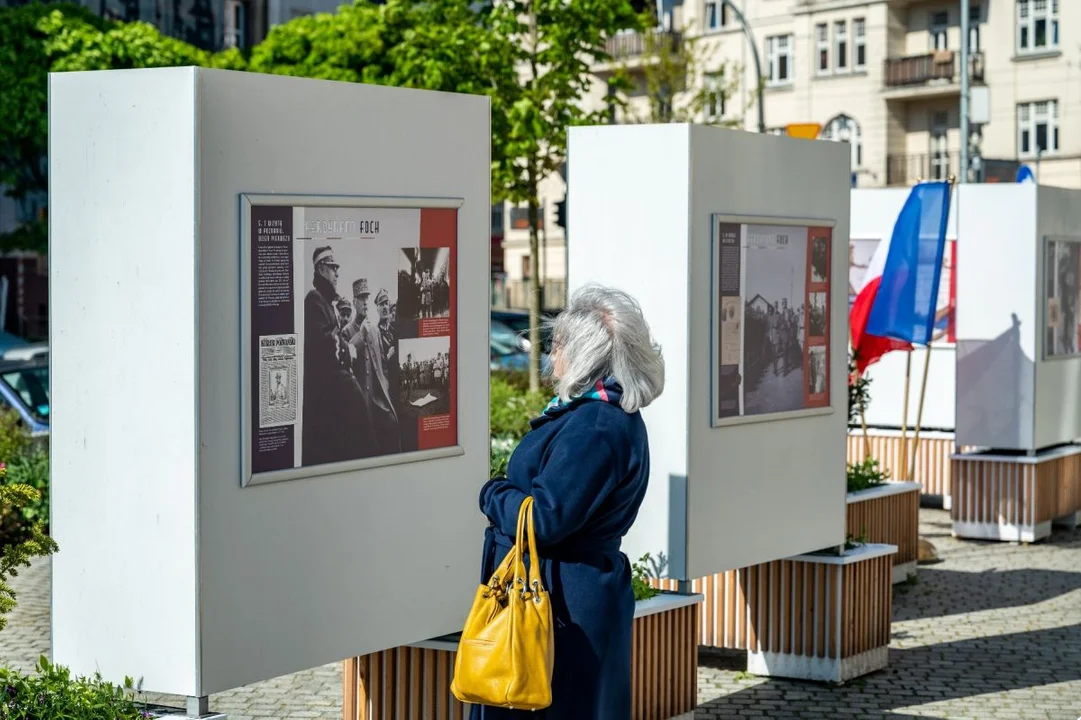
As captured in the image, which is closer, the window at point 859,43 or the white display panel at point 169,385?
the white display panel at point 169,385

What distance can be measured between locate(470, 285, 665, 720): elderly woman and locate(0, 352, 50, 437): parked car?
1074 centimetres

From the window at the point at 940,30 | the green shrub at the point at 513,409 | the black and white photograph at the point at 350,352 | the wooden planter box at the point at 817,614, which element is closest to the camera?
the black and white photograph at the point at 350,352

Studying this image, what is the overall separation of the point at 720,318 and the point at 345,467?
263 centimetres

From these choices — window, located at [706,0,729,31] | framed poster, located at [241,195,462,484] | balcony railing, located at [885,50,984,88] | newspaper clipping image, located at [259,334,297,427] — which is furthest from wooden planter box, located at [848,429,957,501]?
window, located at [706,0,729,31]

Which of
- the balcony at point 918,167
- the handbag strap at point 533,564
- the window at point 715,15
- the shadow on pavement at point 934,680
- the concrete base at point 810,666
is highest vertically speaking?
the window at point 715,15

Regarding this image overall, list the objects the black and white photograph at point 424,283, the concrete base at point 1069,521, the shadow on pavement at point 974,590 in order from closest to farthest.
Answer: the black and white photograph at point 424,283 < the shadow on pavement at point 974,590 < the concrete base at point 1069,521

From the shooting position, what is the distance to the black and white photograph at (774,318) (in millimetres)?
8273

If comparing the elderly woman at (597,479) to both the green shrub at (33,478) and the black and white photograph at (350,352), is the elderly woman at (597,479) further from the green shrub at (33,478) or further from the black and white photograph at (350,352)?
the green shrub at (33,478)

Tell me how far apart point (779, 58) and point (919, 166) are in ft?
24.2

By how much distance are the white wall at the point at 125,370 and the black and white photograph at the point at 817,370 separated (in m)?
4.34

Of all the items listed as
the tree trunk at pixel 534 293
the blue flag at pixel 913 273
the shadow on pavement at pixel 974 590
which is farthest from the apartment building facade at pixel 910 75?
the shadow on pavement at pixel 974 590

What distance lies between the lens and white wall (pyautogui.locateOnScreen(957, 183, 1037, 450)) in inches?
584

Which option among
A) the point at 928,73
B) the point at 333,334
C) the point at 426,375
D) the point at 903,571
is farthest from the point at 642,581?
the point at 928,73

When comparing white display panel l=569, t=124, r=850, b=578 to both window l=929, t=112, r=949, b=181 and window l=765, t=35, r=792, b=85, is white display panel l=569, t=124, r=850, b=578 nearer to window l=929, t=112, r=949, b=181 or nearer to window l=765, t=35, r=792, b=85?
window l=929, t=112, r=949, b=181
